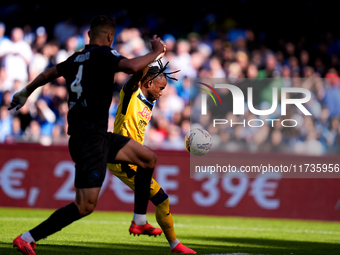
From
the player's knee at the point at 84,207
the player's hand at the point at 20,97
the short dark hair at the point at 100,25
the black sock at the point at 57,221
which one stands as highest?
the short dark hair at the point at 100,25

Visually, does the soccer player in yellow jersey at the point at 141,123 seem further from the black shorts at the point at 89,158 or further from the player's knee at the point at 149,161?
the black shorts at the point at 89,158

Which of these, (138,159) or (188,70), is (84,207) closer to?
(138,159)

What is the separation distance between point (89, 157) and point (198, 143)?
6.70 ft

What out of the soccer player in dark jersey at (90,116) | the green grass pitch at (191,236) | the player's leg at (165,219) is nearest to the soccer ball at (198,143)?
the player's leg at (165,219)

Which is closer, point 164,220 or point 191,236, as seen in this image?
point 164,220

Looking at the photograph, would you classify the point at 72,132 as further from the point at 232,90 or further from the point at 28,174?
the point at 232,90

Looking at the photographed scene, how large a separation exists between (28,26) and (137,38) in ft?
9.87

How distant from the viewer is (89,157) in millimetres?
4691

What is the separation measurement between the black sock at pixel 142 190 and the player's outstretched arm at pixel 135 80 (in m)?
1.00

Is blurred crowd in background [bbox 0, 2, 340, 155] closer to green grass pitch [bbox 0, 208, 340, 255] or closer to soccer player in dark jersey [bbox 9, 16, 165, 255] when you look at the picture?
green grass pitch [bbox 0, 208, 340, 255]

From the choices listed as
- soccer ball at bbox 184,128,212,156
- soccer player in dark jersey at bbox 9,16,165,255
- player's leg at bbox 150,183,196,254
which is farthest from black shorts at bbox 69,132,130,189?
soccer ball at bbox 184,128,212,156

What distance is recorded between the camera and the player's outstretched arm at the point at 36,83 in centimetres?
494

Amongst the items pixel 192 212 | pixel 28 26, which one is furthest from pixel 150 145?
pixel 28 26

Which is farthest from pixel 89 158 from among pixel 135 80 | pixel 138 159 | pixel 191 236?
pixel 191 236
